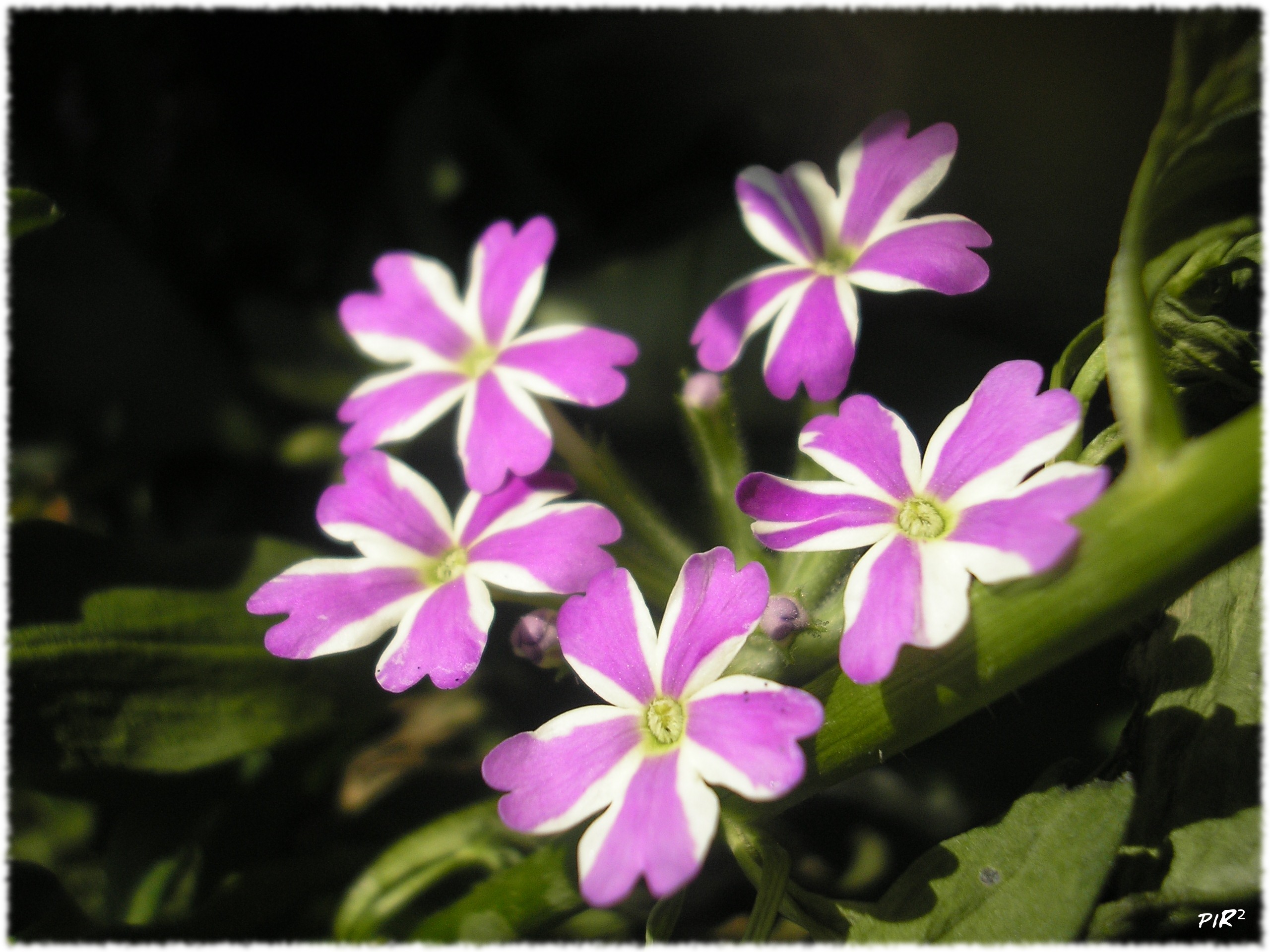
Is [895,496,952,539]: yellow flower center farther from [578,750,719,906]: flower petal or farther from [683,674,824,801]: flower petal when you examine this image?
[578,750,719,906]: flower petal

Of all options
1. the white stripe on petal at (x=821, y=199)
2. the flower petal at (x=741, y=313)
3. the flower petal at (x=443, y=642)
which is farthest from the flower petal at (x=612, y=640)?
the white stripe on petal at (x=821, y=199)

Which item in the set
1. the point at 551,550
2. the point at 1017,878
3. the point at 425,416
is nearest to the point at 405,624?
the point at 551,550

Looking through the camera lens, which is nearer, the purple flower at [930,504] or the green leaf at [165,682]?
the purple flower at [930,504]

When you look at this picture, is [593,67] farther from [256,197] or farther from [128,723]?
[128,723]

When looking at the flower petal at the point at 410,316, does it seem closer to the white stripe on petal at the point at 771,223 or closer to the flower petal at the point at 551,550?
the flower petal at the point at 551,550

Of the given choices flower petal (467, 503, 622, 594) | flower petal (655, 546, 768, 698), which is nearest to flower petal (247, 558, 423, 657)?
flower petal (467, 503, 622, 594)

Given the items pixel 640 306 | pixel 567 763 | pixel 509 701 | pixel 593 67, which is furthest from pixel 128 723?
pixel 593 67

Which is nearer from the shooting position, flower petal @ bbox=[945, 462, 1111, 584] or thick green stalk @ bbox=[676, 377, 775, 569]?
flower petal @ bbox=[945, 462, 1111, 584]
